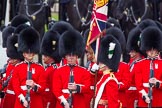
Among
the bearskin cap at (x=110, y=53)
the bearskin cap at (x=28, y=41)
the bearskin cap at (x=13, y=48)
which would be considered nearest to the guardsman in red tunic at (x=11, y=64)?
the bearskin cap at (x=13, y=48)

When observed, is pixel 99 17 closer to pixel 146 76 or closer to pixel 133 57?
pixel 146 76

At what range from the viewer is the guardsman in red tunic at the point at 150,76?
11.8 meters

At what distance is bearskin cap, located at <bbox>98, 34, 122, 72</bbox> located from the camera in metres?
11.2

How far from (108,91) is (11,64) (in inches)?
79.4

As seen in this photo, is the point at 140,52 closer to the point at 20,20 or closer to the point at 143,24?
the point at 143,24

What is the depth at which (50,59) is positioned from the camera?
1257cm

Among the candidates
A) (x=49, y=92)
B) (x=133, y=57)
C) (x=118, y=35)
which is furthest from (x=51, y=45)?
(x=133, y=57)

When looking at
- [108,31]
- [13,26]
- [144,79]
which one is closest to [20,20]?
[13,26]

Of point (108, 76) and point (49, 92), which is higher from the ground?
point (108, 76)

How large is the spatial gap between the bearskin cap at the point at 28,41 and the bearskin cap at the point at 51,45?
0.36 meters

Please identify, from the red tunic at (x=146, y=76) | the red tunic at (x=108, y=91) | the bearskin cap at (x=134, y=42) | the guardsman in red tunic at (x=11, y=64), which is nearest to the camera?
the red tunic at (x=108, y=91)

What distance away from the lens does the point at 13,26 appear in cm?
1436

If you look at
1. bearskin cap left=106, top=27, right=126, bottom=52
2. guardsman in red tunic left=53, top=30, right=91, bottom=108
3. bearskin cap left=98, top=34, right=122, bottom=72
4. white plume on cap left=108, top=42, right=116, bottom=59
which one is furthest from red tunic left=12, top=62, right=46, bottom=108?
bearskin cap left=106, top=27, right=126, bottom=52

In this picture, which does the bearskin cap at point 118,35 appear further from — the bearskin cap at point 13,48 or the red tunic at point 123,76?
the bearskin cap at point 13,48
